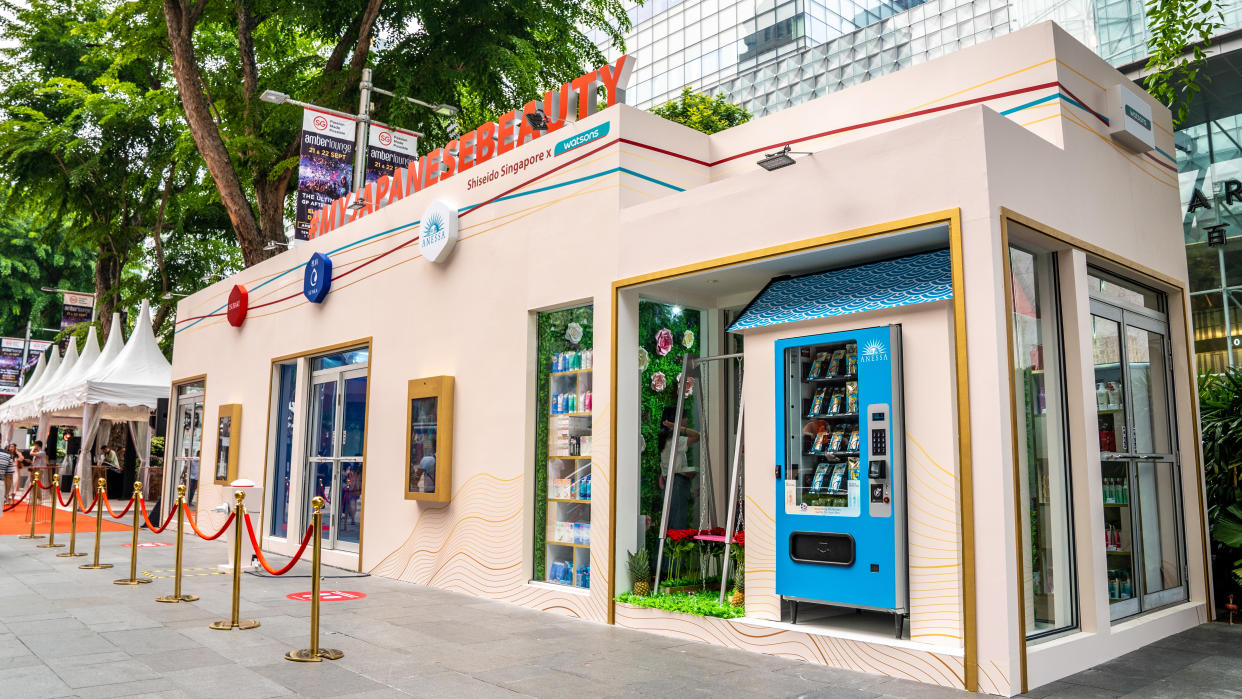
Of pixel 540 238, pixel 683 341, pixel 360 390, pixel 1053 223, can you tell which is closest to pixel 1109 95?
pixel 1053 223

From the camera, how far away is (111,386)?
52.9 ft

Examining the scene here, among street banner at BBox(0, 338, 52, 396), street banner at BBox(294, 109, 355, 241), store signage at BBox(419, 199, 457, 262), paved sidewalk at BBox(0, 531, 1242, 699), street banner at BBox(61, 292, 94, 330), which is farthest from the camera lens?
street banner at BBox(0, 338, 52, 396)

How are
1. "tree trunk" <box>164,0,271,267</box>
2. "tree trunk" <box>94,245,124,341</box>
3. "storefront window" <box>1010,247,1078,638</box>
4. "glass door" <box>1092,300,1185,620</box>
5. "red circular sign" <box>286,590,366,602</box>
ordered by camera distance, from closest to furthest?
"storefront window" <box>1010,247,1078,638</box> → "glass door" <box>1092,300,1185,620</box> → "red circular sign" <box>286,590,366,602</box> → "tree trunk" <box>164,0,271,267</box> → "tree trunk" <box>94,245,124,341</box>

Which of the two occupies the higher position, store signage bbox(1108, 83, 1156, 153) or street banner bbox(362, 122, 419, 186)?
street banner bbox(362, 122, 419, 186)

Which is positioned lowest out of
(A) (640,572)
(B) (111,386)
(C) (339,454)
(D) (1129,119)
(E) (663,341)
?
(A) (640,572)

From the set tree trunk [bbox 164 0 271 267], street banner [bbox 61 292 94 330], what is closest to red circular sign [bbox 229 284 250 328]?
tree trunk [bbox 164 0 271 267]

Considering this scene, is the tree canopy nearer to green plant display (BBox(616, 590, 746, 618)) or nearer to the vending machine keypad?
green plant display (BBox(616, 590, 746, 618))

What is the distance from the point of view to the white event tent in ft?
53.2

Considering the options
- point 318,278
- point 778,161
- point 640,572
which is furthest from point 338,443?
point 778,161

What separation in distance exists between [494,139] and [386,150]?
506 centimetres

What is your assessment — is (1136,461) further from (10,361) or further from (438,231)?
(10,361)

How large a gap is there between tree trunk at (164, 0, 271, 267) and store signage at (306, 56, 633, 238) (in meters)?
4.82

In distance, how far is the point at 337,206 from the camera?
1196 centimetres

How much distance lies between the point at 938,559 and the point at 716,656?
1600mm
